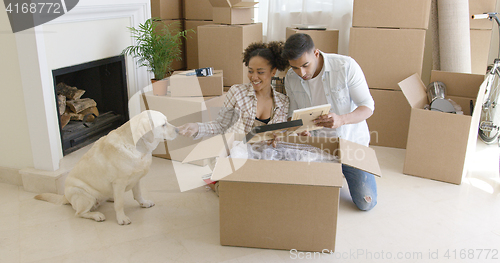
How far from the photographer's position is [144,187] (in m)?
2.35

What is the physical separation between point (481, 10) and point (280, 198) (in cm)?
248

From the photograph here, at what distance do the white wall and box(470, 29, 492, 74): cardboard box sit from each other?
3.21 m

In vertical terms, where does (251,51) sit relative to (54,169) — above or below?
above

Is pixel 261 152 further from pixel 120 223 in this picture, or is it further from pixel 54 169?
pixel 54 169

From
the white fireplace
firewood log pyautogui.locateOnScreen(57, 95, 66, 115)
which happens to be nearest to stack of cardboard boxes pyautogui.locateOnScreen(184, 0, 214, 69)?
the white fireplace

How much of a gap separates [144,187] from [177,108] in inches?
23.2

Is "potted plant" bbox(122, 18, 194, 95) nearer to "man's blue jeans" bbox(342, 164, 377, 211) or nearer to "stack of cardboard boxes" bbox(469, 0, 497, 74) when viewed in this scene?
"man's blue jeans" bbox(342, 164, 377, 211)

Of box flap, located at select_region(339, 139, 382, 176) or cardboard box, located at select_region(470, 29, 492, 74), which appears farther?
cardboard box, located at select_region(470, 29, 492, 74)

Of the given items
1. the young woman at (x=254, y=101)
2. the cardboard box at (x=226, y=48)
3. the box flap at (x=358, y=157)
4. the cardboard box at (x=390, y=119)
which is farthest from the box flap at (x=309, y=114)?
the cardboard box at (x=390, y=119)

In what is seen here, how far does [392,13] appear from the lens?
279cm

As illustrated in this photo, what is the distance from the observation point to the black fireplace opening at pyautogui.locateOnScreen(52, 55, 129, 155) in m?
2.60

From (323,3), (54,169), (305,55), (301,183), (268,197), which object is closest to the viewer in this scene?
(301,183)

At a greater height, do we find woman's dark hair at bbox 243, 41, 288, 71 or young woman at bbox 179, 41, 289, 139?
woman's dark hair at bbox 243, 41, 288, 71

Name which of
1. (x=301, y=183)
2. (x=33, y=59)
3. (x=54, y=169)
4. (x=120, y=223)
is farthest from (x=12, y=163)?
(x=301, y=183)
